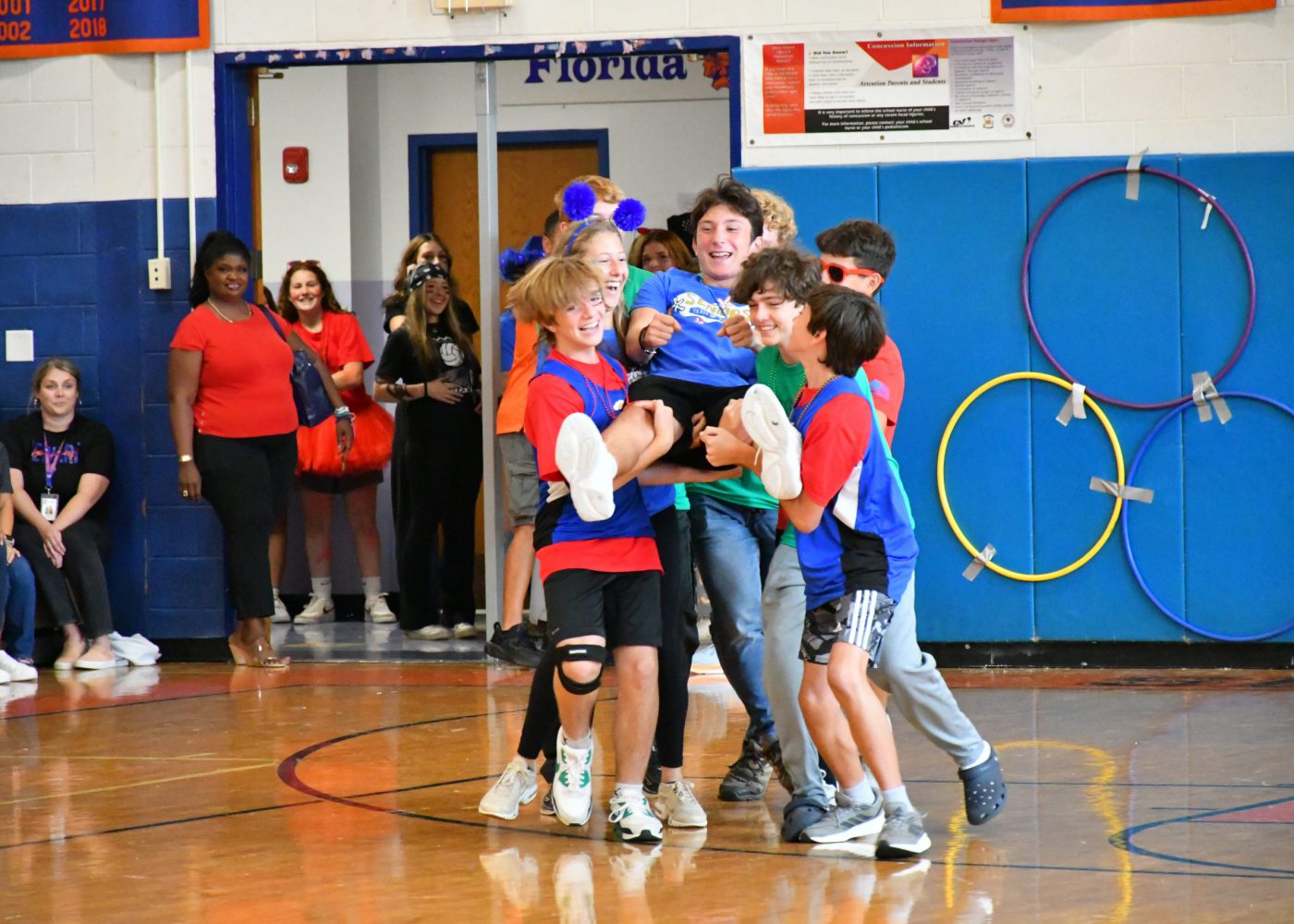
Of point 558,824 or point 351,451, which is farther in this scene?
point 351,451

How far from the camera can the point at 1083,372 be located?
646cm

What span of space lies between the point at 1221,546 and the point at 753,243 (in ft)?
9.66

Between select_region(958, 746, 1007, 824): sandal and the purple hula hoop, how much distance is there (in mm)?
2959

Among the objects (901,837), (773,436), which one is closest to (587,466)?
(773,436)

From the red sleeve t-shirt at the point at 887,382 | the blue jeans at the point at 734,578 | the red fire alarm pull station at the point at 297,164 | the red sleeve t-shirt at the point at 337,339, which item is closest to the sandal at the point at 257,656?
the red sleeve t-shirt at the point at 337,339

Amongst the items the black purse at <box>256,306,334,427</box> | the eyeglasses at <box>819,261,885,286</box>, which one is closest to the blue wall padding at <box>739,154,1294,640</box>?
the black purse at <box>256,306,334,427</box>

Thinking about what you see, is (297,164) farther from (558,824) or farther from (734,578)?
(558,824)

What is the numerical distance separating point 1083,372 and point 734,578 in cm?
281

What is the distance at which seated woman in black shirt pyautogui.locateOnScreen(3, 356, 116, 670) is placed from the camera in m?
6.88

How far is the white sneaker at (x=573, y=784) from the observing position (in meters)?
3.80

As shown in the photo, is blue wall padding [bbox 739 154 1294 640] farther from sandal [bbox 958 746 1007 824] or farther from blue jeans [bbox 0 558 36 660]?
blue jeans [bbox 0 558 36 660]

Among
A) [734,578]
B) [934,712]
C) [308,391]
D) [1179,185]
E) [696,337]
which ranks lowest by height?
[934,712]

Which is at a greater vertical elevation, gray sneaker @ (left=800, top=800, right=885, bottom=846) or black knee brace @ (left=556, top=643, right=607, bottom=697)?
black knee brace @ (left=556, top=643, right=607, bottom=697)

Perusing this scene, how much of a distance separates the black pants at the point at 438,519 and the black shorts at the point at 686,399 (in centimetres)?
381
